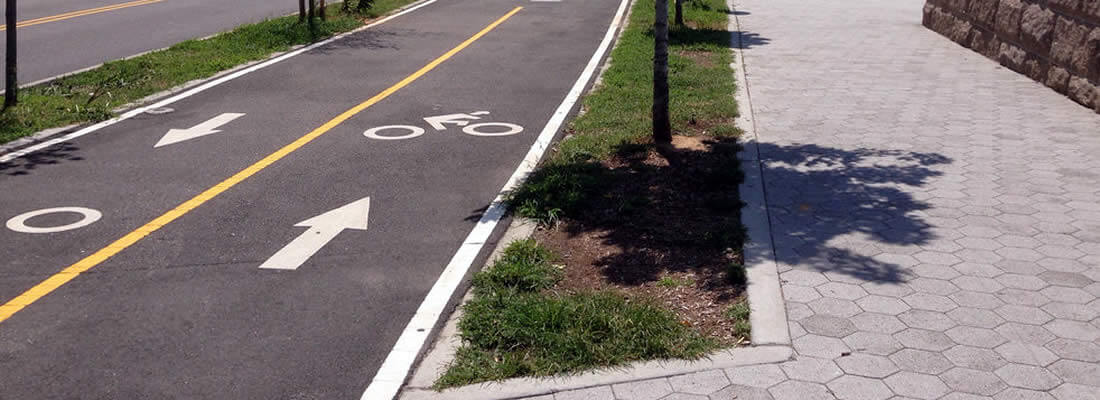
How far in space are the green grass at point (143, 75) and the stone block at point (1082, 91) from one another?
11.6 meters

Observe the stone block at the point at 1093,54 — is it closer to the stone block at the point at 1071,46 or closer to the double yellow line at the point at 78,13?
the stone block at the point at 1071,46

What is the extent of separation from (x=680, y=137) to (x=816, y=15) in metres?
13.5

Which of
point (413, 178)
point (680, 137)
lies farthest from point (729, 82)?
point (413, 178)

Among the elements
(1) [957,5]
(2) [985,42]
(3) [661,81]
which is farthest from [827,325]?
(1) [957,5]

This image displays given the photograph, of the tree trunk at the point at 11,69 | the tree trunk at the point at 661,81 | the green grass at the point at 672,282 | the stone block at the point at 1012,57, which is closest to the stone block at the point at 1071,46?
the stone block at the point at 1012,57

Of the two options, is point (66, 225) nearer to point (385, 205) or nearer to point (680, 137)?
point (385, 205)

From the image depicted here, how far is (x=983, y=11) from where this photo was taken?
54.6ft

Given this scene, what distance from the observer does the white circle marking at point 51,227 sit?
794 cm

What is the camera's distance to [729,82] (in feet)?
46.3

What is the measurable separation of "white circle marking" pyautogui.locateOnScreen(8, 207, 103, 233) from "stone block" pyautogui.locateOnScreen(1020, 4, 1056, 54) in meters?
12.0

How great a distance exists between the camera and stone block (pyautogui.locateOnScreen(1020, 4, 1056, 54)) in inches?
544

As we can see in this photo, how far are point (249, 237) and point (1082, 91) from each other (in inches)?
400

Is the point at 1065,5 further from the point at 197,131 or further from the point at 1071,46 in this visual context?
the point at 197,131

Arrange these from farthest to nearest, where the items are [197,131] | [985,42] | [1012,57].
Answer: [985,42] < [1012,57] < [197,131]
